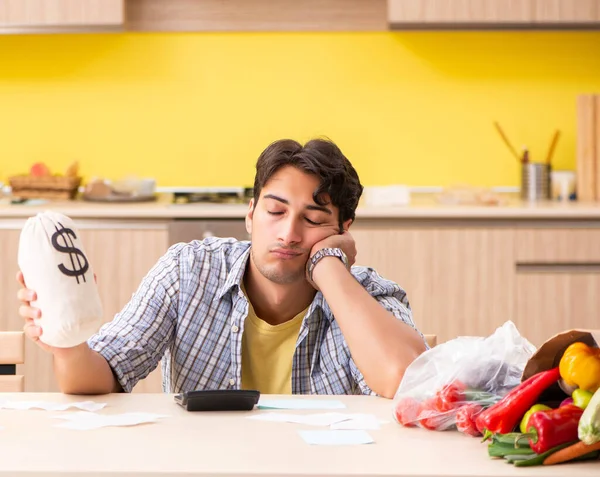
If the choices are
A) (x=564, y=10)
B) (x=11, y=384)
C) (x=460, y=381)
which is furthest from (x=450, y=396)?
(x=564, y=10)

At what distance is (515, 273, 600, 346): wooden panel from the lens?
3.72 meters

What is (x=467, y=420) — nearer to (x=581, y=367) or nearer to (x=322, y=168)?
(x=581, y=367)

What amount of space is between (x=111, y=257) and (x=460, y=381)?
2.46m

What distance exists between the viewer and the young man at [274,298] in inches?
77.5

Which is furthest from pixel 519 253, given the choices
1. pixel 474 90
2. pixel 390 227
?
pixel 474 90

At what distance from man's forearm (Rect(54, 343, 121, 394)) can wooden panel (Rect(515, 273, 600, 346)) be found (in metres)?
2.36

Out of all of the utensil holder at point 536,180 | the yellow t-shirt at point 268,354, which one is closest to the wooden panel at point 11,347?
the yellow t-shirt at point 268,354

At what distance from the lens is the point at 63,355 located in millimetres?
1637

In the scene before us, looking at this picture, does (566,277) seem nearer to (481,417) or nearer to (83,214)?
(83,214)

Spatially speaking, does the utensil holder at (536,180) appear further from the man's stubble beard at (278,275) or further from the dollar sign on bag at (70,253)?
the dollar sign on bag at (70,253)

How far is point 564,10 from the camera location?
3.95 metres

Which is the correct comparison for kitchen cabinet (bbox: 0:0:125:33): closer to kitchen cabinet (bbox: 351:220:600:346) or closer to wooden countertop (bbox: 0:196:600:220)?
wooden countertop (bbox: 0:196:600:220)

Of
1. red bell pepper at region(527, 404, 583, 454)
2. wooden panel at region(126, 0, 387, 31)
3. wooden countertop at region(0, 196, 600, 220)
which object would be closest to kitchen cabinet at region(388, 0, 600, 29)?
wooden panel at region(126, 0, 387, 31)

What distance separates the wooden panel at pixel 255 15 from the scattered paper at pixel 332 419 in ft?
9.72
